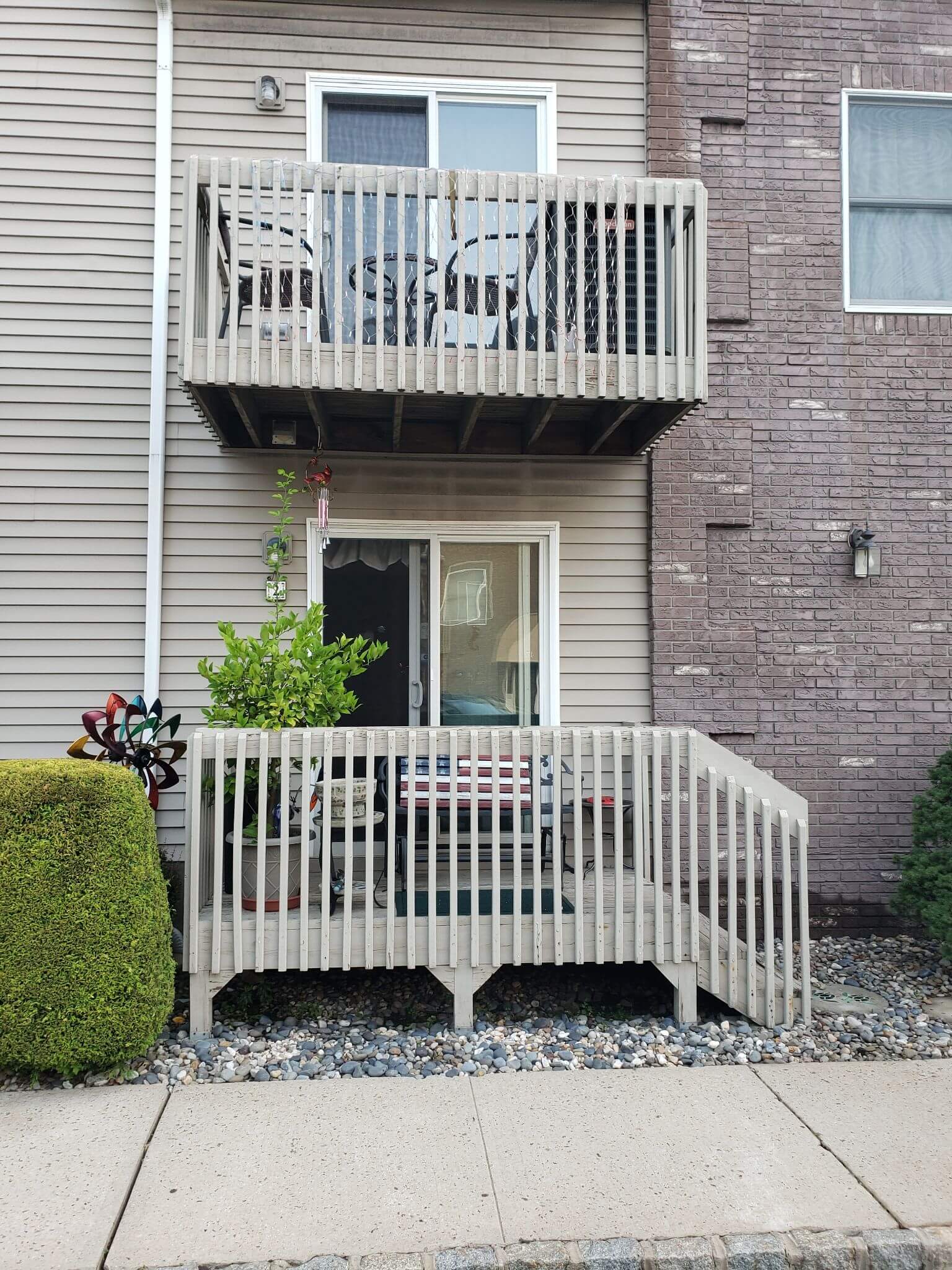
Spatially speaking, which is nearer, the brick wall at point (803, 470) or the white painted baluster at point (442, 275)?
the white painted baluster at point (442, 275)

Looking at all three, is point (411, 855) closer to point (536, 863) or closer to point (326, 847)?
point (326, 847)

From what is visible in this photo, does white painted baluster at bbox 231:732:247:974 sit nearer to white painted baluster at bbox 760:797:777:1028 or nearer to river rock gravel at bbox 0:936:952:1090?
river rock gravel at bbox 0:936:952:1090

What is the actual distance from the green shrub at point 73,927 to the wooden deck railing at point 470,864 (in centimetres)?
43

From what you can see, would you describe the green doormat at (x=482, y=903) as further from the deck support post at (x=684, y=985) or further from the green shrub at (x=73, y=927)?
the green shrub at (x=73, y=927)

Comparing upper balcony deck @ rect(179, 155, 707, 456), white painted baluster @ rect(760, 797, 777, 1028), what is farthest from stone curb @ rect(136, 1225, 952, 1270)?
upper balcony deck @ rect(179, 155, 707, 456)

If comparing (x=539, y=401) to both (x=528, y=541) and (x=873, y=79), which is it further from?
(x=873, y=79)

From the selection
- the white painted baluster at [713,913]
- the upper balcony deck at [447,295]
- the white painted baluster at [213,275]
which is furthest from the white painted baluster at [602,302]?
the white painted baluster at [713,913]

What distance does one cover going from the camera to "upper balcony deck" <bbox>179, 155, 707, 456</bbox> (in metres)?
4.35

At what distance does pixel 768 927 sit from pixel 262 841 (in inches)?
97.1

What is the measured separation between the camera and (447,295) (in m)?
4.66

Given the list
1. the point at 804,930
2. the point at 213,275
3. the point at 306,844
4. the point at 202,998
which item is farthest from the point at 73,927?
the point at 804,930

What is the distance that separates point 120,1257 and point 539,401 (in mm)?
4060

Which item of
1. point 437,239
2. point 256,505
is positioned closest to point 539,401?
point 437,239

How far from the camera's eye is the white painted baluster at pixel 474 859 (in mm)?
3844
